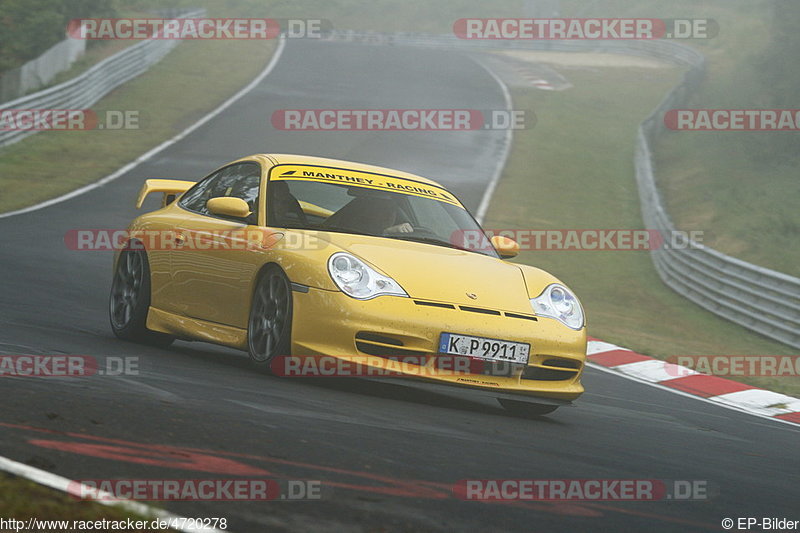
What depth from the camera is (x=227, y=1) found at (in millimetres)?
67688

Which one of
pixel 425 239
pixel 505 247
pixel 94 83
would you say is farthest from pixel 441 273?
pixel 94 83

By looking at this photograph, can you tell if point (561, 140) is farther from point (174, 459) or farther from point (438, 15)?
point (438, 15)

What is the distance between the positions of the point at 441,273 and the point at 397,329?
57cm

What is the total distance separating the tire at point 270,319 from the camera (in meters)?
6.90

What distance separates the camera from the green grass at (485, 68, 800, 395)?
14.9m

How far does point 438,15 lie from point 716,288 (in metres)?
53.2

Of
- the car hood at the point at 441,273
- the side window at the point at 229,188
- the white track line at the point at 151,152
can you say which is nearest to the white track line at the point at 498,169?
the white track line at the point at 151,152

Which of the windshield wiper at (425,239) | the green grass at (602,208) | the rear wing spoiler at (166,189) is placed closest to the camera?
the windshield wiper at (425,239)

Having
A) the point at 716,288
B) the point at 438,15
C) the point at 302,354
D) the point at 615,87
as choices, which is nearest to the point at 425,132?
the point at 615,87

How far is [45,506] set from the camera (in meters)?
3.49

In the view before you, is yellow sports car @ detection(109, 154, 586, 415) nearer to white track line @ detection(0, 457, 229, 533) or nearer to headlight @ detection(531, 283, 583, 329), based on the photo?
headlight @ detection(531, 283, 583, 329)

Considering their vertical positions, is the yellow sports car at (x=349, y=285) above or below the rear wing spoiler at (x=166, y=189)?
below

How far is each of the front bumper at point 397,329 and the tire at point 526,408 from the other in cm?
50

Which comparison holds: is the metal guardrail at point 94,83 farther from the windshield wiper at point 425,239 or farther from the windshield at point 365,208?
the windshield wiper at point 425,239
